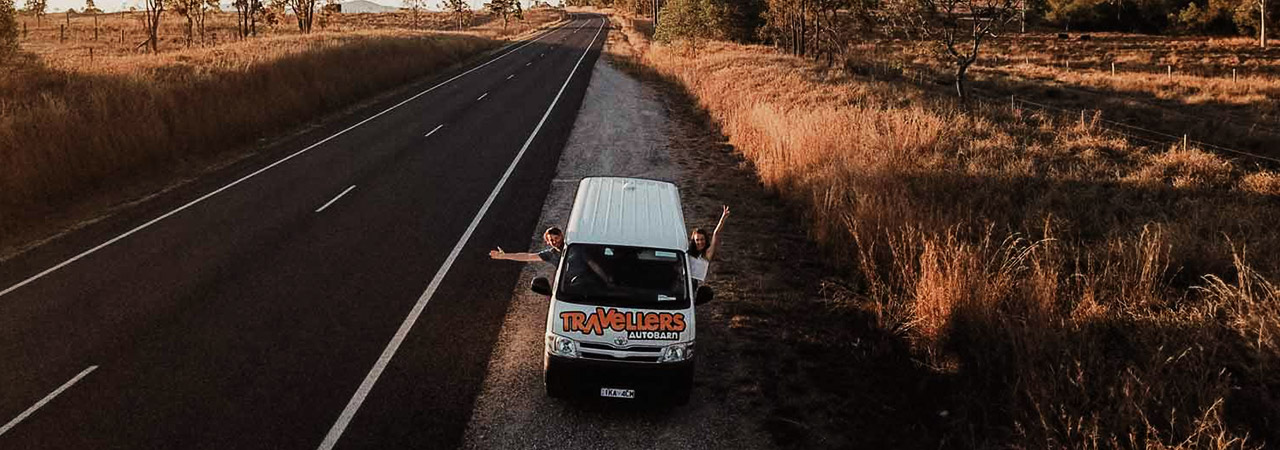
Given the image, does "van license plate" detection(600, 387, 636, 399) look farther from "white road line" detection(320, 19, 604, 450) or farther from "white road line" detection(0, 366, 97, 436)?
"white road line" detection(0, 366, 97, 436)

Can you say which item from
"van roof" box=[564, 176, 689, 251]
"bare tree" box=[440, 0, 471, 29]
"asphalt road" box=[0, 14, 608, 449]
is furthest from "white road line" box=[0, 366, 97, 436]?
"bare tree" box=[440, 0, 471, 29]

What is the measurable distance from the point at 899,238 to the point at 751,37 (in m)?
50.0

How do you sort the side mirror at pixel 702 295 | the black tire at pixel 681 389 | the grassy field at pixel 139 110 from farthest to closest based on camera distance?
the grassy field at pixel 139 110 → the side mirror at pixel 702 295 → the black tire at pixel 681 389

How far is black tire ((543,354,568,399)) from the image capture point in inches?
264

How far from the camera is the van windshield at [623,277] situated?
6.80 meters

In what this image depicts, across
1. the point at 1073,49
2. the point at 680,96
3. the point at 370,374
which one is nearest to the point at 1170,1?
the point at 1073,49

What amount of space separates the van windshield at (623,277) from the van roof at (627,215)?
0.33 feet

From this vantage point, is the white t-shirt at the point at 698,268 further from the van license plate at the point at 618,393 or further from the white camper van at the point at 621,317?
the van license plate at the point at 618,393

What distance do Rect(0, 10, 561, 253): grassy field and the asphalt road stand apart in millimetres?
1862

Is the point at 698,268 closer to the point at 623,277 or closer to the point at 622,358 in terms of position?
the point at 623,277

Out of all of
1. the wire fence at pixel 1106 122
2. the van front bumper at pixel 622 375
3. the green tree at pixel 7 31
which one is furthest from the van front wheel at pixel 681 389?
the green tree at pixel 7 31

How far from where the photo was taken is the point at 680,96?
29.9 meters

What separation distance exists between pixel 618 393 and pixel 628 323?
667mm

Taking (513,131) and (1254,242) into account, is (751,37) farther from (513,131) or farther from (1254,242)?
(1254,242)
